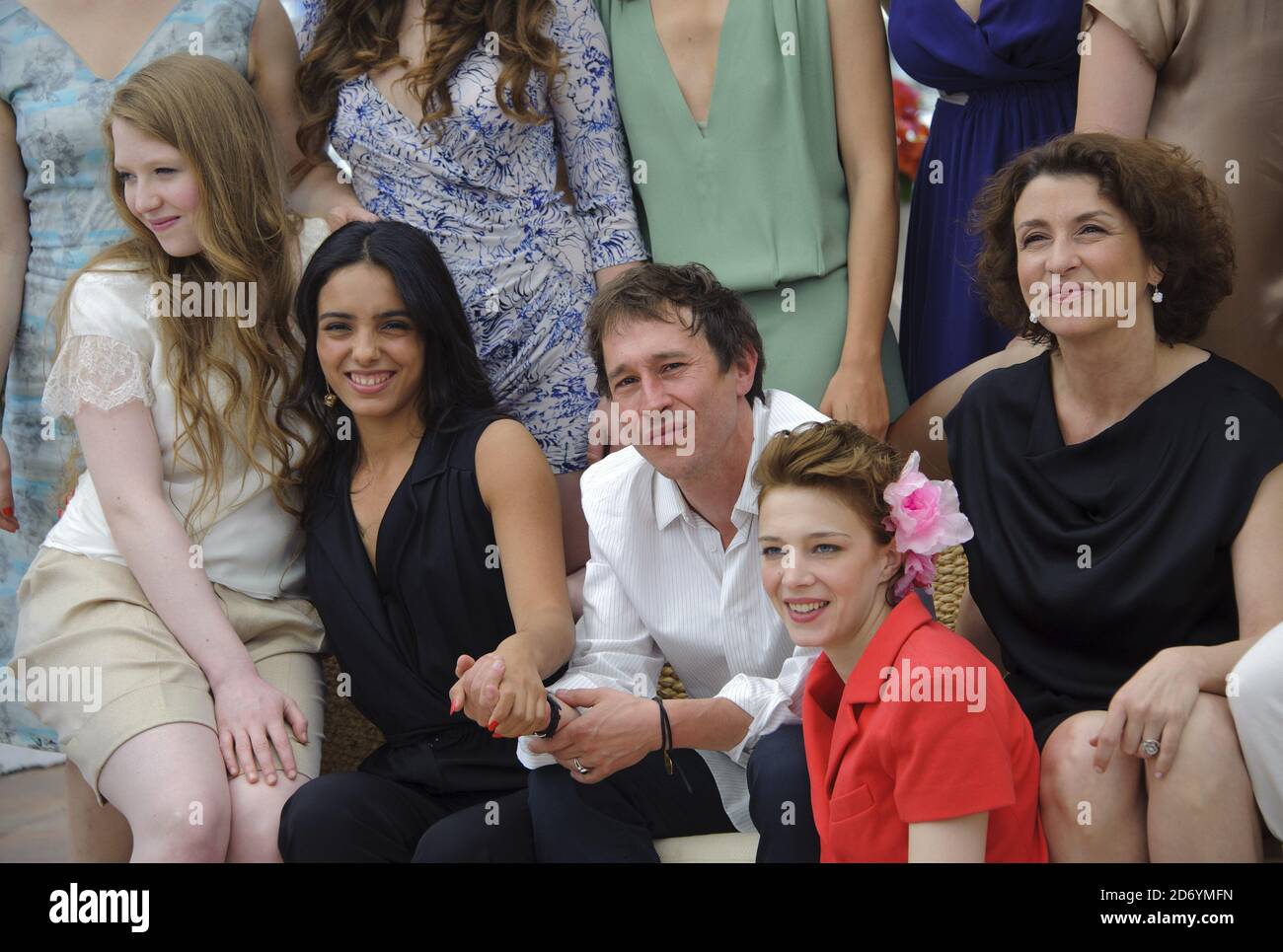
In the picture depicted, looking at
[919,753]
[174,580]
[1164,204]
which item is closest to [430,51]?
[174,580]

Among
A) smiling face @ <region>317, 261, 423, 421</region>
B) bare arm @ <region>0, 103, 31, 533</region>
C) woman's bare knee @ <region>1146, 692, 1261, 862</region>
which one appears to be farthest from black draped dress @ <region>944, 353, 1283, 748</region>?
bare arm @ <region>0, 103, 31, 533</region>

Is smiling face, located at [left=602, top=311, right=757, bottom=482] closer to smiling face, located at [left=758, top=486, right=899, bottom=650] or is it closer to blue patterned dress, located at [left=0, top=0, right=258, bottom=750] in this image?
smiling face, located at [left=758, top=486, right=899, bottom=650]

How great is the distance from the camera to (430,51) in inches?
124

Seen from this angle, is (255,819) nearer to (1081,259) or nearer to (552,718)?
(552,718)

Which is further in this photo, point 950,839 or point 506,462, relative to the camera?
point 506,462

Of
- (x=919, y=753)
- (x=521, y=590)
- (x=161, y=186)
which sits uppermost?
(x=161, y=186)

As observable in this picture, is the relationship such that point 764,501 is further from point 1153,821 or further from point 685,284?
point 1153,821

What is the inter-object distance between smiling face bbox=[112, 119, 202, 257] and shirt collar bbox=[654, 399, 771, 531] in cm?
100

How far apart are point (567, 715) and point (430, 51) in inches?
53.8

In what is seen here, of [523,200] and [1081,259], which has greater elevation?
[523,200]

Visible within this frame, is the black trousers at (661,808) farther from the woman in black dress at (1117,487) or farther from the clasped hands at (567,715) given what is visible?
the woman in black dress at (1117,487)

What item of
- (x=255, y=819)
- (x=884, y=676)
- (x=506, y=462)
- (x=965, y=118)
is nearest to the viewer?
(x=884, y=676)

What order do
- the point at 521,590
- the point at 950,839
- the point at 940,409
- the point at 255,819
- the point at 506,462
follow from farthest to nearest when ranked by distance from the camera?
the point at 940,409 < the point at 506,462 < the point at 521,590 < the point at 255,819 < the point at 950,839

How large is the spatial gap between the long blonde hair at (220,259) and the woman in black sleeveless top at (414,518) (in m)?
0.08
